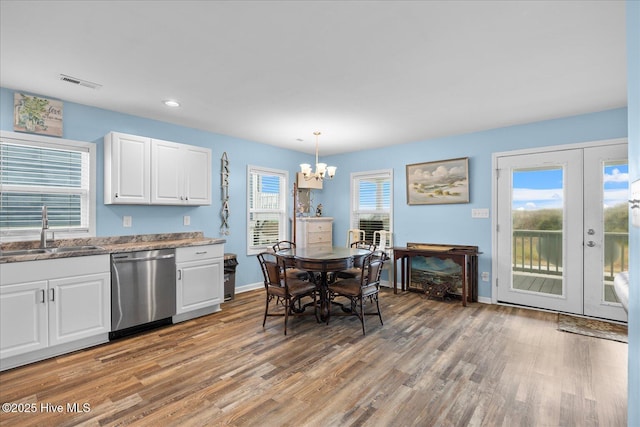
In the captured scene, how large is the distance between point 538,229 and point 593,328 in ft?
4.15

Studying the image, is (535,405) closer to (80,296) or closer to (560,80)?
(560,80)

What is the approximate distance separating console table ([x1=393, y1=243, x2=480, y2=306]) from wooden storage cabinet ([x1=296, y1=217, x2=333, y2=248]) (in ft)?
4.42

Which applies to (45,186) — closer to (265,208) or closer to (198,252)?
(198,252)

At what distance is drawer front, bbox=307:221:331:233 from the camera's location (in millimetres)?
5582

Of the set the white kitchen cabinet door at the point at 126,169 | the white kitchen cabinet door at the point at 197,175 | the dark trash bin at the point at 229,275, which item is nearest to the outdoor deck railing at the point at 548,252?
the dark trash bin at the point at 229,275

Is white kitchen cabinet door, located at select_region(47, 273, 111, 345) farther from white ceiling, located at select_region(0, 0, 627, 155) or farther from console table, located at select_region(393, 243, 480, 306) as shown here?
console table, located at select_region(393, 243, 480, 306)

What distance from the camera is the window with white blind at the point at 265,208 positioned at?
16.9 feet

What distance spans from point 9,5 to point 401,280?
520 cm

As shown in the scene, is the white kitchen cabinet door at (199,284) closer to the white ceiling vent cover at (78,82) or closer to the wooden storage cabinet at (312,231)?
the wooden storage cabinet at (312,231)

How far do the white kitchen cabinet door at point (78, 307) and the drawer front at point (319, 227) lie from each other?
Result: 3.21 meters

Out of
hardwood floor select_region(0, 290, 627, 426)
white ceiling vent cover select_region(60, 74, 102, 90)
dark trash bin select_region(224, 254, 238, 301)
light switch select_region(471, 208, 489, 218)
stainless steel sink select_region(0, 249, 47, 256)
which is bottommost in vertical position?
hardwood floor select_region(0, 290, 627, 426)

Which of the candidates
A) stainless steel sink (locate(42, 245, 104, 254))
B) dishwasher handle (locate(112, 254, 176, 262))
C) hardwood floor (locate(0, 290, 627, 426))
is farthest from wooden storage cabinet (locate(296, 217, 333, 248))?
stainless steel sink (locate(42, 245, 104, 254))

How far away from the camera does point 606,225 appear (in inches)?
142

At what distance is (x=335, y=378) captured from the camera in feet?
7.86
